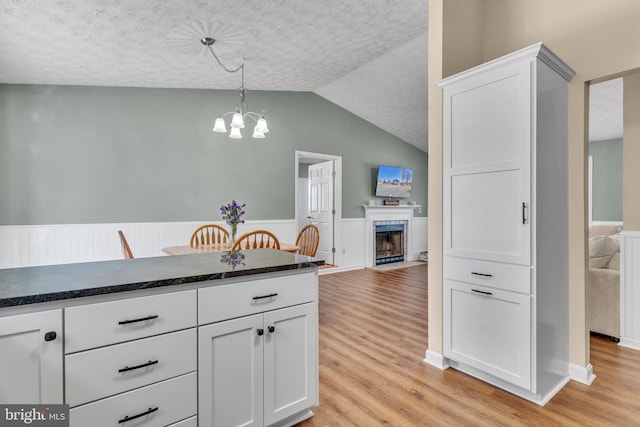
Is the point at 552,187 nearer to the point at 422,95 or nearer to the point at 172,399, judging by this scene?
the point at 172,399

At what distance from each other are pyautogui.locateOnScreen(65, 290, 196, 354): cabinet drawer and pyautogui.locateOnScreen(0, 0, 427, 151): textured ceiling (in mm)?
1850

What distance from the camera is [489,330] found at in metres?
2.13

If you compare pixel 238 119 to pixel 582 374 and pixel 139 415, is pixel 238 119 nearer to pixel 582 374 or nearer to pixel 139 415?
pixel 139 415

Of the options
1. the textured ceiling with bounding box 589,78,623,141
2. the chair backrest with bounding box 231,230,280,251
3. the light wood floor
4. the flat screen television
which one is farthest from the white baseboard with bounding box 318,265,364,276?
the textured ceiling with bounding box 589,78,623,141

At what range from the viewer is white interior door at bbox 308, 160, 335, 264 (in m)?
6.12

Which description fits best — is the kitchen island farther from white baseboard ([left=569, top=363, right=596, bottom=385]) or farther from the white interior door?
the white interior door

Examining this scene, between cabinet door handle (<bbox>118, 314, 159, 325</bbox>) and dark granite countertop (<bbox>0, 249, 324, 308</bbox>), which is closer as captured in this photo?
dark granite countertop (<bbox>0, 249, 324, 308</bbox>)

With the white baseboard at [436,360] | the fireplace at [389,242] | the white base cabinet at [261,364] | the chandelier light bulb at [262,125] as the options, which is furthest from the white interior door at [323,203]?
the white base cabinet at [261,364]

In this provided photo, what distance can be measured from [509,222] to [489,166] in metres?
0.38

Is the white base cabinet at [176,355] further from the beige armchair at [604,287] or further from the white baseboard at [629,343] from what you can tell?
the white baseboard at [629,343]

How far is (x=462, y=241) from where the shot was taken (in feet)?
7.52

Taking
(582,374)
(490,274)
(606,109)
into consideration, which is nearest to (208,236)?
(490,274)

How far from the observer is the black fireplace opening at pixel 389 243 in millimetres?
6699

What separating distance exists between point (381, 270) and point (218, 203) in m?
3.21
